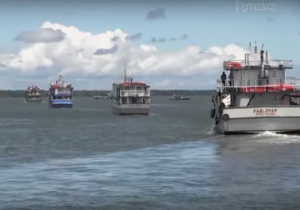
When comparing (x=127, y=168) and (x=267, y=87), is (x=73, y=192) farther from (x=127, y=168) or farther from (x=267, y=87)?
(x=267, y=87)

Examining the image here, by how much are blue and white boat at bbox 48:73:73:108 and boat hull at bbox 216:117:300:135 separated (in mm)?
95115

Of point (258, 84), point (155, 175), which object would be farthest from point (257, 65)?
point (155, 175)

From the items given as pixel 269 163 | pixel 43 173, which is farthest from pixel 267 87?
pixel 43 173

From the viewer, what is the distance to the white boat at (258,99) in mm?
45188

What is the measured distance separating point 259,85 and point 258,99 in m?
1.94

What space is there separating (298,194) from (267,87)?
25.7 m

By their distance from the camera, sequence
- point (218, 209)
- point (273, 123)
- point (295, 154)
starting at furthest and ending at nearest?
1. point (273, 123)
2. point (295, 154)
3. point (218, 209)

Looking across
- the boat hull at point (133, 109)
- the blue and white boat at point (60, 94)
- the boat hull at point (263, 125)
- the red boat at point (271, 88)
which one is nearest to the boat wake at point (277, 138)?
the boat hull at point (263, 125)

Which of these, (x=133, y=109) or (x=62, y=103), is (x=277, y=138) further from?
(x=62, y=103)

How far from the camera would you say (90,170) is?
1166 inches

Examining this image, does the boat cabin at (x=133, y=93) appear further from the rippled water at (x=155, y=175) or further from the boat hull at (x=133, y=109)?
the rippled water at (x=155, y=175)

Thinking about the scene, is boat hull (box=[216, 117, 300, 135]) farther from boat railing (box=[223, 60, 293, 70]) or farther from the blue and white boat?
the blue and white boat

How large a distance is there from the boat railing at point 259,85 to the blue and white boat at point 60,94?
89.6 meters

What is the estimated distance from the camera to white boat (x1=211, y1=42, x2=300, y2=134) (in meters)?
45.2
